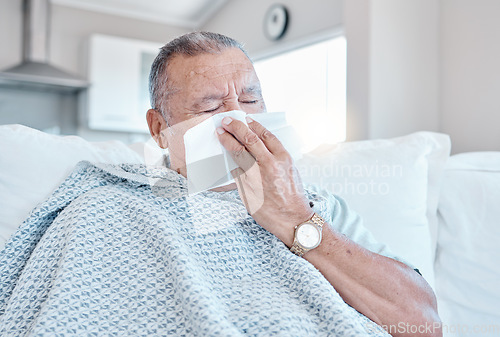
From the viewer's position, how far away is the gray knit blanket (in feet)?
2.46

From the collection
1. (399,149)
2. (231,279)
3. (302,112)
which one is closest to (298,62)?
(302,112)

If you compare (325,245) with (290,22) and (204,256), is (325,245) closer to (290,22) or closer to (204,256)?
(204,256)

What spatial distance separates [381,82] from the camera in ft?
6.98

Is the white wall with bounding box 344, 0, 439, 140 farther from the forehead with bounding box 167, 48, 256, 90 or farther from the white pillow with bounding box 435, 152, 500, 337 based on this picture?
the forehead with bounding box 167, 48, 256, 90

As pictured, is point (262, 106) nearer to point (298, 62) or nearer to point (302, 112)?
point (302, 112)

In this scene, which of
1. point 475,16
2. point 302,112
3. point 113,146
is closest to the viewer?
point 113,146

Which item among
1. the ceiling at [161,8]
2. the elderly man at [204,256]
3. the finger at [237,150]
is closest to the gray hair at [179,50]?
the elderly man at [204,256]

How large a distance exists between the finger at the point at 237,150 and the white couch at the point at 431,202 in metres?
0.34

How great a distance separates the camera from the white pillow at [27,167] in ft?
3.45

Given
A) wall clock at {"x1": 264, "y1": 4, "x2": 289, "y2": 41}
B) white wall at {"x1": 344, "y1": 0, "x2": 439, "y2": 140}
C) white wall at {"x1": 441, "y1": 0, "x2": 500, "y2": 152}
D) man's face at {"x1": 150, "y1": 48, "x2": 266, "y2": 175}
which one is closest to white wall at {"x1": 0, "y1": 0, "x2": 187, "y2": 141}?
wall clock at {"x1": 264, "y1": 4, "x2": 289, "y2": 41}

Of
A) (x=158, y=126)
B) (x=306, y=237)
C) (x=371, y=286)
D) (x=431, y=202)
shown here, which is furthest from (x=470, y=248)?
(x=158, y=126)

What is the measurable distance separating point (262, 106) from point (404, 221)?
565 mm

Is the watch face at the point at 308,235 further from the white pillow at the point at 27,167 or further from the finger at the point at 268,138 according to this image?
the white pillow at the point at 27,167

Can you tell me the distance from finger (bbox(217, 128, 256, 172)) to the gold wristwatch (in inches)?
6.0
